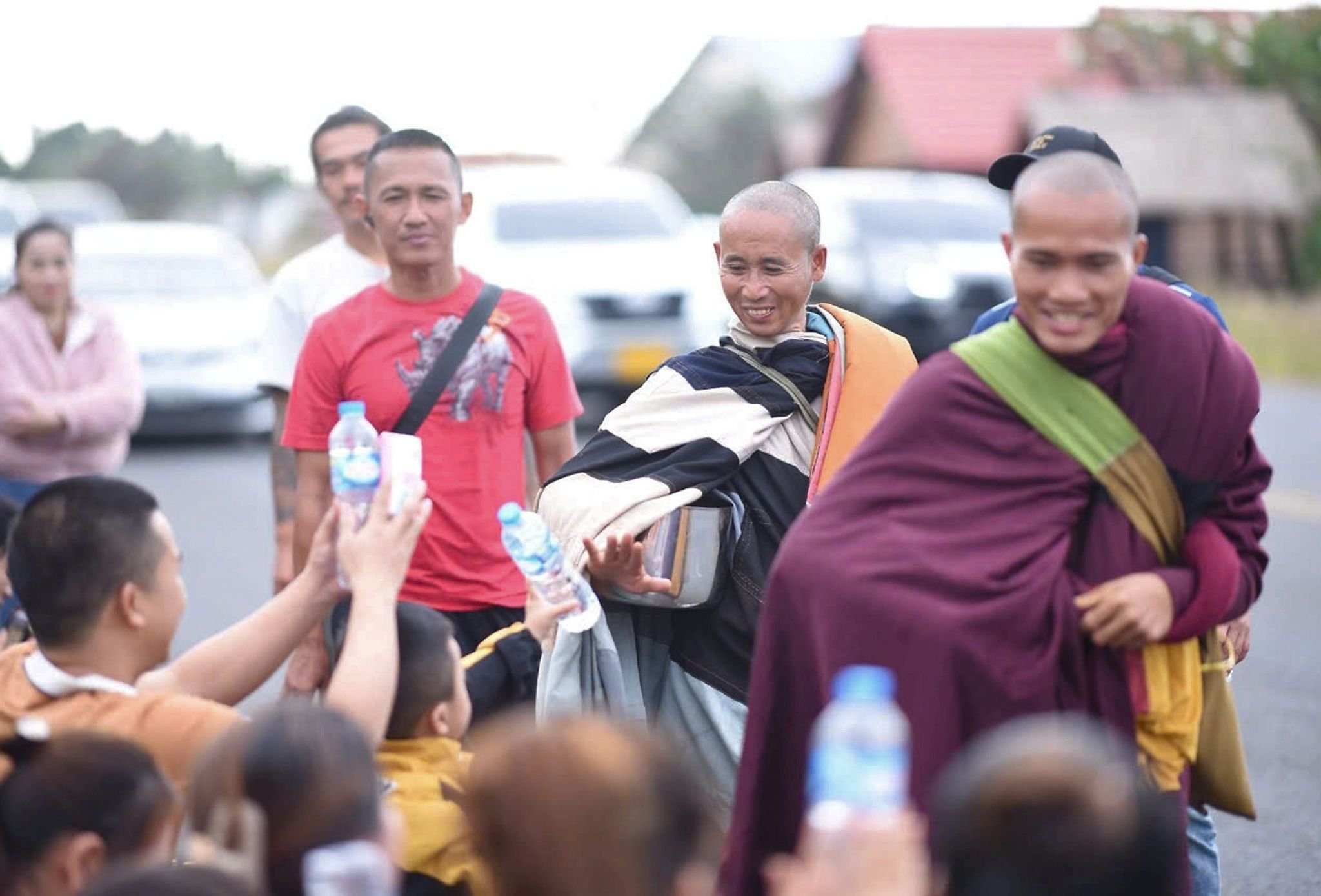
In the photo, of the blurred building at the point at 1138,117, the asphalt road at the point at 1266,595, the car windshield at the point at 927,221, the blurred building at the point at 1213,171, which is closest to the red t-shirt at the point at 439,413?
the asphalt road at the point at 1266,595

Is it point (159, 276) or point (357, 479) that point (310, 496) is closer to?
point (357, 479)

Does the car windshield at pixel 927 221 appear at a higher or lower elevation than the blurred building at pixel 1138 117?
lower

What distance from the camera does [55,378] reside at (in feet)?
29.0

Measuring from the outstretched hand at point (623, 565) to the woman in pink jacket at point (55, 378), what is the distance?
4.08m

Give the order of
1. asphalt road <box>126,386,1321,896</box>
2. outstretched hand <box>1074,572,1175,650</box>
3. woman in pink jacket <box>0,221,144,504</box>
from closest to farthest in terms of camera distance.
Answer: outstretched hand <box>1074,572,1175,650</box>
asphalt road <box>126,386,1321,896</box>
woman in pink jacket <box>0,221,144,504</box>

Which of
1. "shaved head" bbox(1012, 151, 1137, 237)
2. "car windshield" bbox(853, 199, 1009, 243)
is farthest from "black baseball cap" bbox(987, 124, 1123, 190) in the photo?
"car windshield" bbox(853, 199, 1009, 243)

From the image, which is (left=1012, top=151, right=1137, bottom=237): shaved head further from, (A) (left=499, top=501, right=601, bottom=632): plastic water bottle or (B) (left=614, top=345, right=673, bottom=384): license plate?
(B) (left=614, top=345, right=673, bottom=384): license plate

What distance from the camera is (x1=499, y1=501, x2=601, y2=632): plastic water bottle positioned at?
4.77 meters

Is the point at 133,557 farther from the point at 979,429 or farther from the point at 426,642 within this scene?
the point at 979,429

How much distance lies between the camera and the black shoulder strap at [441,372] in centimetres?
586

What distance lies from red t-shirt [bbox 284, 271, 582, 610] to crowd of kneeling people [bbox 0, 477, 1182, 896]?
2.92 ft

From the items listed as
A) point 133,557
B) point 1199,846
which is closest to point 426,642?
point 133,557

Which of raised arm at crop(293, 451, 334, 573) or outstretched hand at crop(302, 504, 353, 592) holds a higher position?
outstretched hand at crop(302, 504, 353, 592)

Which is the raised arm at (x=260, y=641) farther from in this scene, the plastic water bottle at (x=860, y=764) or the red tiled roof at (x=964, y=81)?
the red tiled roof at (x=964, y=81)
